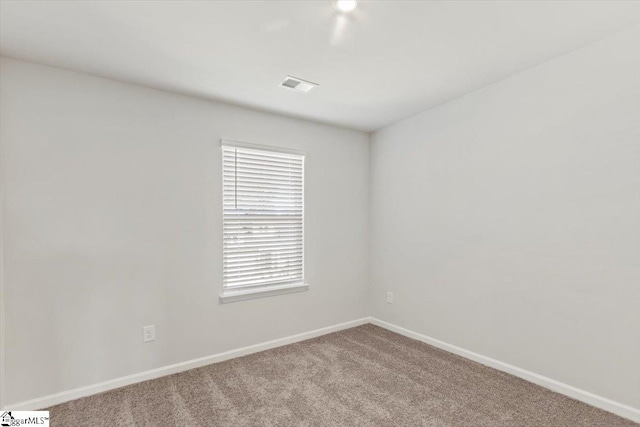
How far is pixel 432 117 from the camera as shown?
3340mm

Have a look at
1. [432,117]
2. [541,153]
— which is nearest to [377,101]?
[432,117]

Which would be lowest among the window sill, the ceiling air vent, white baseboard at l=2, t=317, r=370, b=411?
white baseboard at l=2, t=317, r=370, b=411

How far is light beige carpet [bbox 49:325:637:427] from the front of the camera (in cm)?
208

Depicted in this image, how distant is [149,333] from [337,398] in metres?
1.63

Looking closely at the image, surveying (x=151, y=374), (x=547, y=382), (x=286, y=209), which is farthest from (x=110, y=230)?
(x=547, y=382)

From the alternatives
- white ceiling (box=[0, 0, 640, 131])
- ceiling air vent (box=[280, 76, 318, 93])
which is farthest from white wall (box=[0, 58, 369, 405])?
ceiling air vent (box=[280, 76, 318, 93])

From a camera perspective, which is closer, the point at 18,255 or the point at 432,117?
the point at 18,255

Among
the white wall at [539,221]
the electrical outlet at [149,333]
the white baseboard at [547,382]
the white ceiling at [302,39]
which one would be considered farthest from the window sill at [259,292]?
the white ceiling at [302,39]

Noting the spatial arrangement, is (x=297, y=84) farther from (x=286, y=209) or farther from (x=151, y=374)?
(x=151, y=374)

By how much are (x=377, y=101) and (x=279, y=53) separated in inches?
48.5

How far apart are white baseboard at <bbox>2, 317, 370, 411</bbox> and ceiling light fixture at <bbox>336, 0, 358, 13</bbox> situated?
296cm

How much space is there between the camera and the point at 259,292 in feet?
10.5

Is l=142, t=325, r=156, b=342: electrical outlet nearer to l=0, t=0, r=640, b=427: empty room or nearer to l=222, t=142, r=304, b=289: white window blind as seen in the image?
l=0, t=0, r=640, b=427: empty room

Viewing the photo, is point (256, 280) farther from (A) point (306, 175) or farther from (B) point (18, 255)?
(B) point (18, 255)
